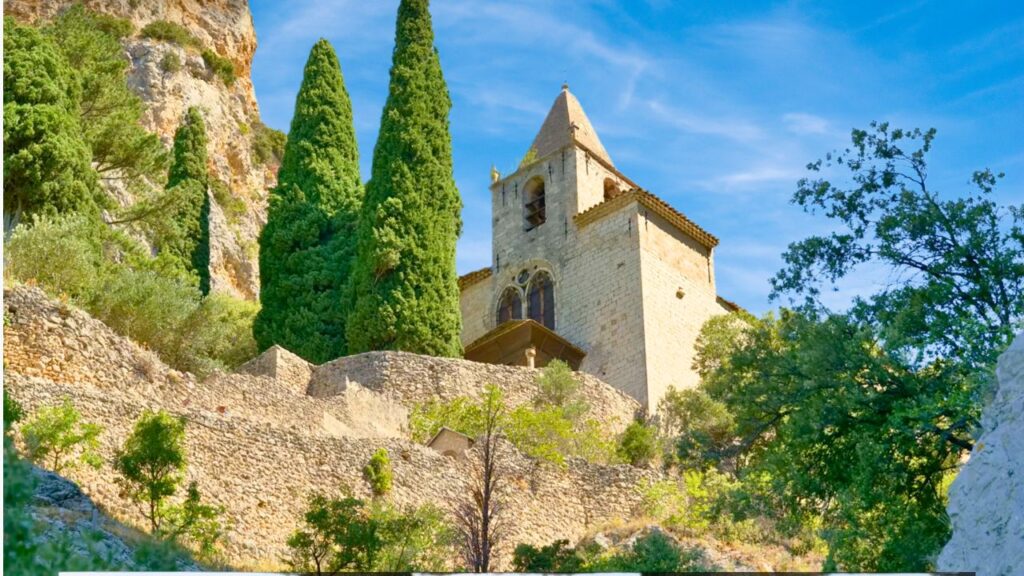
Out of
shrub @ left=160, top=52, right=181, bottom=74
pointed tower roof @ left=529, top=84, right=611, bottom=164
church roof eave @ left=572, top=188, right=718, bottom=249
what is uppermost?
shrub @ left=160, top=52, right=181, bottom=74

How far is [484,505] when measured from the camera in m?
16.8

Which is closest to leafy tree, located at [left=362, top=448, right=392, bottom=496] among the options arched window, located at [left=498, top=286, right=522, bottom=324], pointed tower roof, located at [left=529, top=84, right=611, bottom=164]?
arched window, located at [left=498, top=286, right=522, bottom=324]

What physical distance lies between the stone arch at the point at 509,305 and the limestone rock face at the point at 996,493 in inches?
712

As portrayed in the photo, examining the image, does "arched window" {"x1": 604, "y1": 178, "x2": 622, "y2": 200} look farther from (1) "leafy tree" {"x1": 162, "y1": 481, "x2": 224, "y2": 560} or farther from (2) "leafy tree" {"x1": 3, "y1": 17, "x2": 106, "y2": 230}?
(1) "leafy tree" {"x1": 162, "y1": 481, "x2": 224, "y2": 560}

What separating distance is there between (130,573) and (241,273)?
2466cm

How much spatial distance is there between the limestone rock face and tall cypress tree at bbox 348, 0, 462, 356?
1414cm

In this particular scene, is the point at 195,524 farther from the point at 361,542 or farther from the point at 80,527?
the point at 80,527

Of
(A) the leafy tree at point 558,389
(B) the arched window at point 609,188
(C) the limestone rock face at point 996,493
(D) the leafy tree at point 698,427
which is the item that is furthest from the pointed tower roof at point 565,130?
(C) the limestone rock face at point 996,493

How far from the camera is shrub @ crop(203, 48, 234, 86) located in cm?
4091

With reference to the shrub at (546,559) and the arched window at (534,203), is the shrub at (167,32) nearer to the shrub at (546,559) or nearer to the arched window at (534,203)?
the arched window at (534,203)

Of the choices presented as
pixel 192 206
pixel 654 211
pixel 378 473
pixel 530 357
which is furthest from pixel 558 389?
pixel 192 206

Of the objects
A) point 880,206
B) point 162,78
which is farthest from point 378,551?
point 162,78

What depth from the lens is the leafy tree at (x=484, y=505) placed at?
587 inches

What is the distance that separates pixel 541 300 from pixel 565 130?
157 inches
